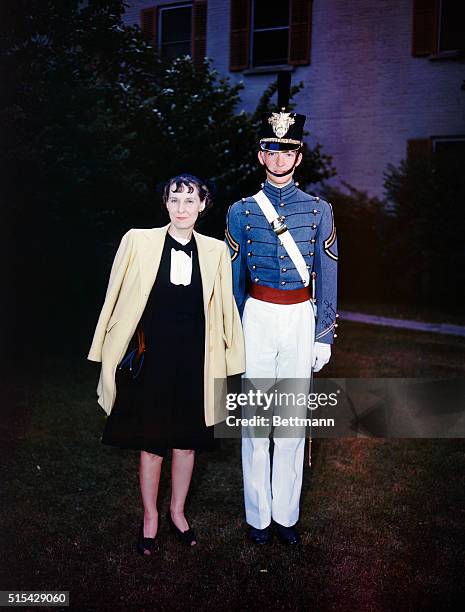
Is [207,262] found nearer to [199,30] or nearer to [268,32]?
[199,30]

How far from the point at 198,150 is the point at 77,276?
1.81 metres

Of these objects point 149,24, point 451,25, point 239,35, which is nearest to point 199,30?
point 149,24

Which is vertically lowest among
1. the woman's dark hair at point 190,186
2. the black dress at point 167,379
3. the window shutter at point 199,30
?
the black dress at point 167,379

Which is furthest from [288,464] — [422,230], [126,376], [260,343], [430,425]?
[422,230]

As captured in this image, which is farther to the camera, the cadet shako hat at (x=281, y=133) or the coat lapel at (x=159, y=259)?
the cadet shako hat at (x=281, y=133)

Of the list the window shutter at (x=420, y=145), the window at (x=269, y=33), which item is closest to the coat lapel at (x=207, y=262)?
the window at (x=269, y=33)

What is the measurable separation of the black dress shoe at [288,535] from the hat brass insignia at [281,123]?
1.94 metres

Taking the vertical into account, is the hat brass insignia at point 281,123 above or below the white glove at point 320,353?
above

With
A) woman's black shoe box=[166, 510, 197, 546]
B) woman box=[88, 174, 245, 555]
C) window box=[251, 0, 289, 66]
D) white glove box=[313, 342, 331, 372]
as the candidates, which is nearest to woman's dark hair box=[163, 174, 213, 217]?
woman box=[88, 174, 245, 555]

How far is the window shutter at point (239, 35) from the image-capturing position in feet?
30.5

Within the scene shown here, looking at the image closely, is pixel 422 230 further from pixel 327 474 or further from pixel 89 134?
pixel 327 474

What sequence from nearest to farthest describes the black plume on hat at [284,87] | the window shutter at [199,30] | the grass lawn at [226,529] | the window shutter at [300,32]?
the grass lawn at [226,529] < the black plume on hat at [284,87] < the window shutter at [199,30] < the window shutter at [300,32]

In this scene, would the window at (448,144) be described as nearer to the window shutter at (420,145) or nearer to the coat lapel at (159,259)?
the window shutter at (420,145)

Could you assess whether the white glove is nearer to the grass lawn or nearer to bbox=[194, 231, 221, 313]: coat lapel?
bbox=[194, 231, 221, 313]: coat lapel
